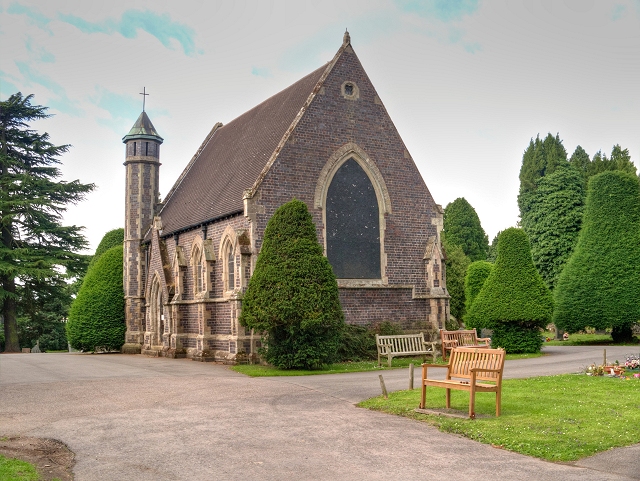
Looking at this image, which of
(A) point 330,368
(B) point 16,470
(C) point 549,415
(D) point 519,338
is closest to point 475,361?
(C) point 549,415

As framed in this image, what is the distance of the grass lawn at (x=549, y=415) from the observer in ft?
29.1

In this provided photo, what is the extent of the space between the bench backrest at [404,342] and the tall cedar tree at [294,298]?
2.31 metres

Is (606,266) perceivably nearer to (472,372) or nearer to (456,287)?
(456,287)

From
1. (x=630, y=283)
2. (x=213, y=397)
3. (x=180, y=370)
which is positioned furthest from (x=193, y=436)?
(x=630, y=283)

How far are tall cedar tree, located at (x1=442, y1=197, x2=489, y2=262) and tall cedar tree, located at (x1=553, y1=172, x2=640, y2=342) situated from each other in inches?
931

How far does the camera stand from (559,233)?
1972 inches

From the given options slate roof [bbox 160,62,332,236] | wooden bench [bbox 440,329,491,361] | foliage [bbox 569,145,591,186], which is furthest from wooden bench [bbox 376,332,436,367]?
foliage [bbox 569,145,591,186]

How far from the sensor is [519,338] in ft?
84.0

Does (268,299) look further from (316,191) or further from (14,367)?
(14,367)

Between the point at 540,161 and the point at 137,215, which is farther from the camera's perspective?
the point at 540,161

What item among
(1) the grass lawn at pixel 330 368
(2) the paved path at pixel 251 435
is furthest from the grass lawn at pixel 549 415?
(1) the grass lawn at pixel 330 368

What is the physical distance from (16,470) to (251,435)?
330 centimetres

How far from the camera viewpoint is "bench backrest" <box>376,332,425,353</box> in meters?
21.3

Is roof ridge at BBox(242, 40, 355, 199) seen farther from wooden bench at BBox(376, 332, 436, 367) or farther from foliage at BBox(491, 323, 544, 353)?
foliage at BBox(491, 323, 544, 353)
